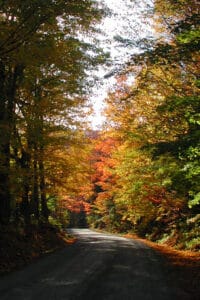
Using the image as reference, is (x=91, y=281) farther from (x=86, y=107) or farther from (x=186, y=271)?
(x=86, y=107)

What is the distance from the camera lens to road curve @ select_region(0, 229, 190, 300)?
9.16 metres

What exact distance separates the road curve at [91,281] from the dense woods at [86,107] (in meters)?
3.00

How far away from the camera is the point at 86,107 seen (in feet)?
75.0

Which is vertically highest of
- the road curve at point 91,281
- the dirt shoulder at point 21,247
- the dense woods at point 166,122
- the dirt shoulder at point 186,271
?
the dense woods at point 166,122

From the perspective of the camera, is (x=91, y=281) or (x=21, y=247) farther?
(x=21, y=247)

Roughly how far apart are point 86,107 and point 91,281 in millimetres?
13536

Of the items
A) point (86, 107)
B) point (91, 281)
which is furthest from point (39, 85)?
point (91, 281)

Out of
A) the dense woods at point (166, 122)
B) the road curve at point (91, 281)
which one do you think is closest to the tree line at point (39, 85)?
the dense woods at point (166, 122)

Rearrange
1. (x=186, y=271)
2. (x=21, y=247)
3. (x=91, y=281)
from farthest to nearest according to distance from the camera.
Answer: (x=21, y=247) < (x=186, y=271) < (x=91, y=281)

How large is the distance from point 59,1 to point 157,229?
22.1 meters

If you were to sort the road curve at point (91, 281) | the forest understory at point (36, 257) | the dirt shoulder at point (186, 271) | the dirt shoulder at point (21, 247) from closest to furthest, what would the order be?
1. the road curve at point (91, 281)
2. the dirt shoulder at point (186, 271)
3. the forest understory at point (36, 257)
4. the dirt shoulder at point (21, 247)

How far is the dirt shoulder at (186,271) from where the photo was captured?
34.8 feet

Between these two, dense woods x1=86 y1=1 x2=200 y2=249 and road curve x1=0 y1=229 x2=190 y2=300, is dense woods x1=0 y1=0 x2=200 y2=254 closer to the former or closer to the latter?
dense woods x1=86 y1=1 x2=200 y2=249

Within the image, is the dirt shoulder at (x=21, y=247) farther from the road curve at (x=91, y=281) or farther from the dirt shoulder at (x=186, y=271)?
the dirt shoulder at (x=186, y=271)
